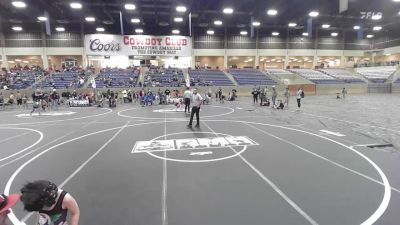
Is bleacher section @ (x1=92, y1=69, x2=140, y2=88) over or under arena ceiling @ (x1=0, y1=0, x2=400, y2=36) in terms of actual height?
under

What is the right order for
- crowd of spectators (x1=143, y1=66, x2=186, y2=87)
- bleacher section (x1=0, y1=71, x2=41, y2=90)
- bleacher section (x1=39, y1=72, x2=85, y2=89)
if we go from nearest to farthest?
1. bleacher section (x1=0, y1=71, x2=41, y2=90)
2. bleacher section (x1=39, y1=72, x2=85, y2=89)
3. crowd of spectators (x1=143, y1=66, x2=186, y2=87)

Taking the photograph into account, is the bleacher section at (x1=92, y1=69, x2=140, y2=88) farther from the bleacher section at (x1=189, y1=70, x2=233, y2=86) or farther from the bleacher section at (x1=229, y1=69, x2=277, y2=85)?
the bleacher section at (x1=229, y1=69, x2=277, y2=85)

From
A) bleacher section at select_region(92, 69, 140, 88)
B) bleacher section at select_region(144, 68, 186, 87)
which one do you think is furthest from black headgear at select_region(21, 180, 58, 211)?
bleacher section at select_region(144, 68, 186, 87)

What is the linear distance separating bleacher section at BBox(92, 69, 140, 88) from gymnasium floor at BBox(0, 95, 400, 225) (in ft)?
81.1

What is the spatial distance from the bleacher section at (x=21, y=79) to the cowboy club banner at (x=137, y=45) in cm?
934

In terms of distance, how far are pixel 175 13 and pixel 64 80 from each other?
668 inches

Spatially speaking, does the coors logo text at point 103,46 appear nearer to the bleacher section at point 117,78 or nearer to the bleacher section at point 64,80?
the bleacher section at point 117,78

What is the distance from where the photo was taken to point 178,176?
6.79 metres

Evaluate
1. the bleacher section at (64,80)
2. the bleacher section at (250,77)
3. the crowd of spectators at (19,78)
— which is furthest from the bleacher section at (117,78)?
the bleacher section at (250,77)

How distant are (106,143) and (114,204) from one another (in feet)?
18.7

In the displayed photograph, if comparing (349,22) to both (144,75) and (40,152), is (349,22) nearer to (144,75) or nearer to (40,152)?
(144,75)

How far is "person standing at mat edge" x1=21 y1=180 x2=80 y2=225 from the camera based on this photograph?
239 cm

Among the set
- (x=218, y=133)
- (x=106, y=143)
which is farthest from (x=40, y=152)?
(x=218, y=133)

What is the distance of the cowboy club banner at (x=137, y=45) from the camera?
45.4m
